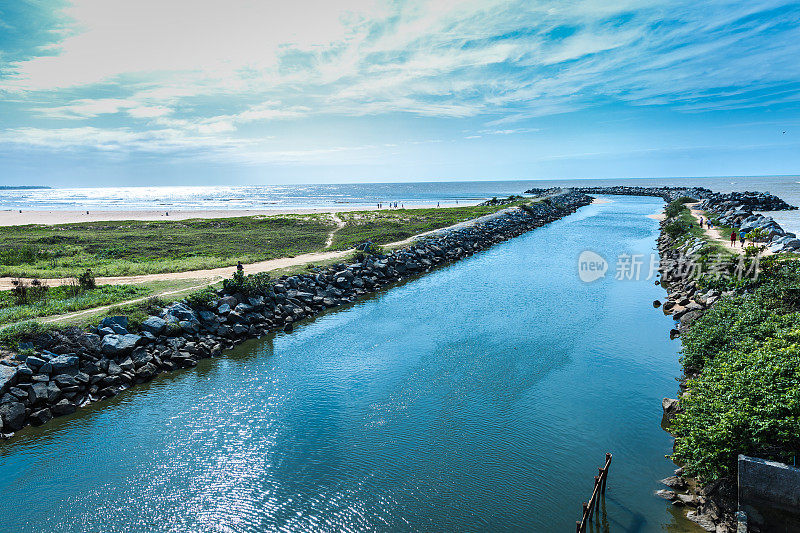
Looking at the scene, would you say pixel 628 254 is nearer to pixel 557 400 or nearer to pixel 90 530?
pixel 557 400

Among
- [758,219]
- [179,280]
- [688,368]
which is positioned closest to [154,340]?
[179,280]

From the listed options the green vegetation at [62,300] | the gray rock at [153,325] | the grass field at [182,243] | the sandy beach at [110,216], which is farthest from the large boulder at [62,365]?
the sandy beach at [110,216]

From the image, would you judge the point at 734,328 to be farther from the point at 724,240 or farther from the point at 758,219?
the point at 758,219

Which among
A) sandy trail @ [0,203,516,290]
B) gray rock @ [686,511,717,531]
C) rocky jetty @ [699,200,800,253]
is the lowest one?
gray rock @ [686,511,717,531]

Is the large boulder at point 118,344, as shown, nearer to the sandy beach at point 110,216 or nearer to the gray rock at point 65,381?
the gray rock at point 65,381

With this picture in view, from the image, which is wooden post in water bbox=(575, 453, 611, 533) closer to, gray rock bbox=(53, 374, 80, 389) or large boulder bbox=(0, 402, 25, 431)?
large boulder bbox=(0, 402, 25, 431)

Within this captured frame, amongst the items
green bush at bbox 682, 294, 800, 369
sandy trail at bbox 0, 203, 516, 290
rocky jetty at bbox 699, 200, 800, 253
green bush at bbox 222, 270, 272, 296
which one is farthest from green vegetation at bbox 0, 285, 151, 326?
rocky jetty at bbox 699, 200, 800, 253

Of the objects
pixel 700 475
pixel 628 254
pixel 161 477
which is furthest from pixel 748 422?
pixel 628 254
